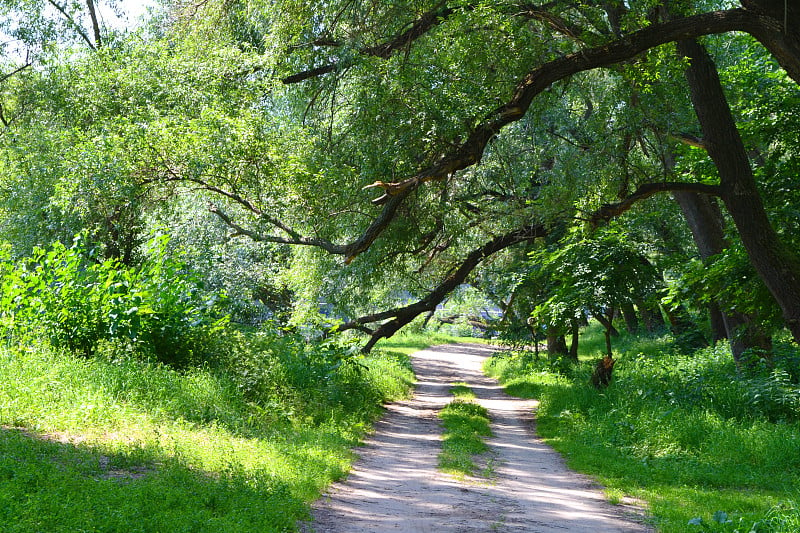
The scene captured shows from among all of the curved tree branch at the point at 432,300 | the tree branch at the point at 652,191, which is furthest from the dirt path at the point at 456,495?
the curved tree branch at the point at 432,300

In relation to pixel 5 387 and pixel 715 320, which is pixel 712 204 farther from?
pixel 5 387

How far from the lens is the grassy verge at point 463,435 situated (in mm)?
9531

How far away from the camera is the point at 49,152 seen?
16562 mm

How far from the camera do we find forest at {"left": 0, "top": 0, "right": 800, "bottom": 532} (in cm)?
773

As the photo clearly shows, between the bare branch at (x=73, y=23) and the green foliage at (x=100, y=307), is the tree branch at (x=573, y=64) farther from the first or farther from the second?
the bare branch at (x=73, y=23)

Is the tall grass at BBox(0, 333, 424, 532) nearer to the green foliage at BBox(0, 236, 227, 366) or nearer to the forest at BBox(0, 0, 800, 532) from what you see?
the forest at BBox(0, 0, 800, 532)

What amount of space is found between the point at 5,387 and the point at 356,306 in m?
11.5

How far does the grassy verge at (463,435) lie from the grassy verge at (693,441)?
47.0 inches

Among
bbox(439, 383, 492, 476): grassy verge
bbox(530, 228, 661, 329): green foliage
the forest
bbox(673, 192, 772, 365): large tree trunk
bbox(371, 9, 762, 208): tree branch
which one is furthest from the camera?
bbox(530, 228, 661, 329): green foliage

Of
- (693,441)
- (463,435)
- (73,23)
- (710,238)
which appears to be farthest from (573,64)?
(73,23)

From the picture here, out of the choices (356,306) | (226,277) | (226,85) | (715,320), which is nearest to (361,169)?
(226,85)

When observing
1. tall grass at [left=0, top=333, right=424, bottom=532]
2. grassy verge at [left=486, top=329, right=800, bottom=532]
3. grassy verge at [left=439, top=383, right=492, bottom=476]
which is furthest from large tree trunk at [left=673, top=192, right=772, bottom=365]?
tall grass at [left=0, top=333, right=424, bottom=532]

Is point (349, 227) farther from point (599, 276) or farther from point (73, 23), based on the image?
point (73, 23)

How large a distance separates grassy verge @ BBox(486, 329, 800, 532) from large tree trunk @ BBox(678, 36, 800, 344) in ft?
5.24
